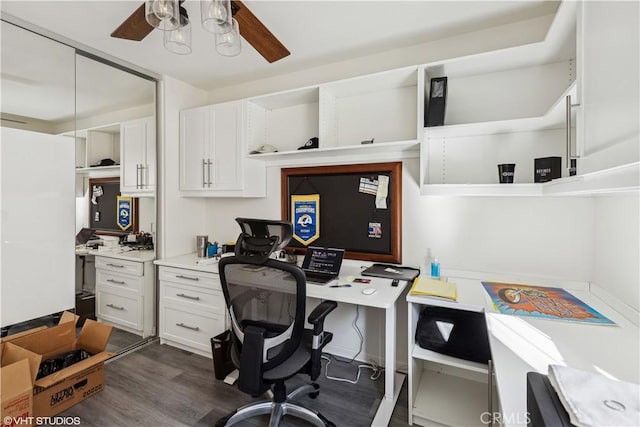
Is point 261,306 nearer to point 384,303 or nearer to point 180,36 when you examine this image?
point 384,303

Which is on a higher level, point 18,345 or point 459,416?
point 18,345

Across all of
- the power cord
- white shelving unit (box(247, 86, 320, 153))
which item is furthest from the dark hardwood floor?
white shelving unit (box(247, 86, 320, 153))

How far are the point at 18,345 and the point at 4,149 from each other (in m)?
1.27

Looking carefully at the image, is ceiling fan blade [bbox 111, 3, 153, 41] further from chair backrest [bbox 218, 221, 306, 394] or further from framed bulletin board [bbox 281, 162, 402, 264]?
framed bulletin board [bbox 281, 162, 402, 264]

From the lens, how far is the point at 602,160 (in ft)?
2.42

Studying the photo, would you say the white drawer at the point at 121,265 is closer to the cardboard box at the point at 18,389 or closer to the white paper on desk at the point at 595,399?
the cardboard box at the point at 18,389

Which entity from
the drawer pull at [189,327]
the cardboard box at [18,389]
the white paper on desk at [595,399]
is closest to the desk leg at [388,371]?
the white paper on desk at [595,399]

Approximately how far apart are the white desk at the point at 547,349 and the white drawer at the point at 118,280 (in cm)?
284

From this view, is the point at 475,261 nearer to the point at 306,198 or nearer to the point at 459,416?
the point at 459,416

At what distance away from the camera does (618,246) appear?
152cm

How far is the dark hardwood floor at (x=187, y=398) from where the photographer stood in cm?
179

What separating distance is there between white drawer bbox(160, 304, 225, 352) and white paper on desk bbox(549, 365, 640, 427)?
7.35 feet

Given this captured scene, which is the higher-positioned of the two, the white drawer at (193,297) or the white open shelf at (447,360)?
the white drawer at (193,297)

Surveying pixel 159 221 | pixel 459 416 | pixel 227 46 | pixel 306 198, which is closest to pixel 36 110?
pixel 159 221
